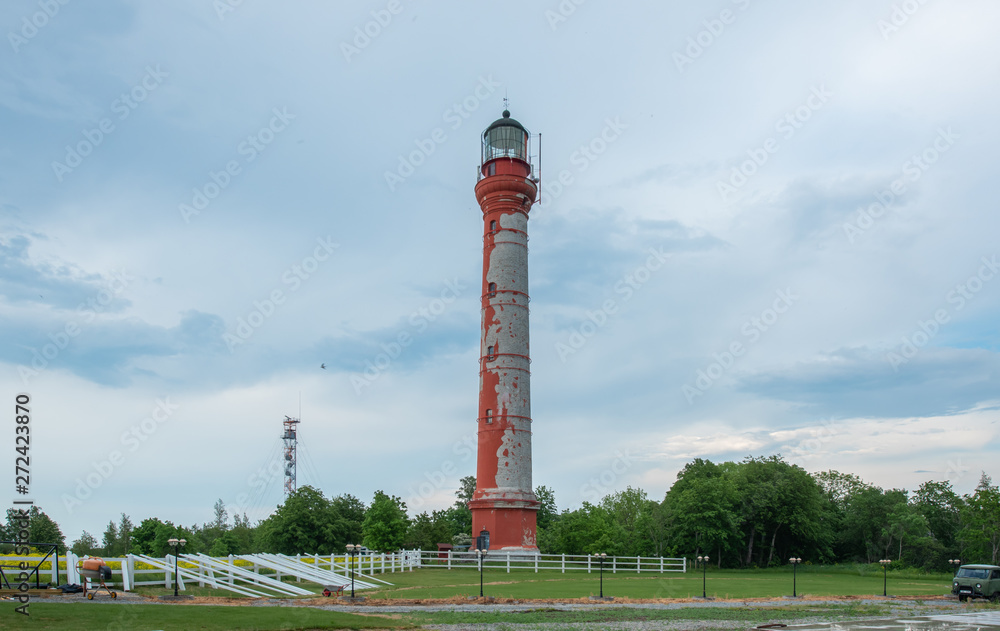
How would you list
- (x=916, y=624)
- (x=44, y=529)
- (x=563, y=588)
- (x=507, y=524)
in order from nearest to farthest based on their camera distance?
(x=916, y=624) → (x=563, y=588) → (x=507, y=524) → (x=44, y=529)

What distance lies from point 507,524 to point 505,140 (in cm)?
2255

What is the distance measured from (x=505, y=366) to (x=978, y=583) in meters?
23.3

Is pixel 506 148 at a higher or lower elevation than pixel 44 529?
higher

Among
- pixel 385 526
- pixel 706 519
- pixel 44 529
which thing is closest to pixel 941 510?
pixel 706 519

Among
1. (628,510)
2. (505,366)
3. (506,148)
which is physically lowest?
(628,510)

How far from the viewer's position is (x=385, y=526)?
47.0m

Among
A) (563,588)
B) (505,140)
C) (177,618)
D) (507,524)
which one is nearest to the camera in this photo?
(177,618)

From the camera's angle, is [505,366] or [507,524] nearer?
[507,524]

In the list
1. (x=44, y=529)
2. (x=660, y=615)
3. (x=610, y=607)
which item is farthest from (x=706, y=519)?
(x=44, y=529)

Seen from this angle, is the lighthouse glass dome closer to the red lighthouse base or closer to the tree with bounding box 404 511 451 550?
the red lighthouse base

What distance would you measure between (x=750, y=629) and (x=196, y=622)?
10700 millimetres

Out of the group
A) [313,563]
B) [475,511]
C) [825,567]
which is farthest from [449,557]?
[825,567]

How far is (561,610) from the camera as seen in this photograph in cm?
1928

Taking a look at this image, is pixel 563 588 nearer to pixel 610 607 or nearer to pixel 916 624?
pixel 610 607
